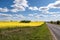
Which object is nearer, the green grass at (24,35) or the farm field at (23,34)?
the green grass at (24,35)

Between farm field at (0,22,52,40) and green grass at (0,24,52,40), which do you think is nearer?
green grass at (0,24,52,40)

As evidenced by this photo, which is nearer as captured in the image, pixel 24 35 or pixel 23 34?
pixel 24 35
